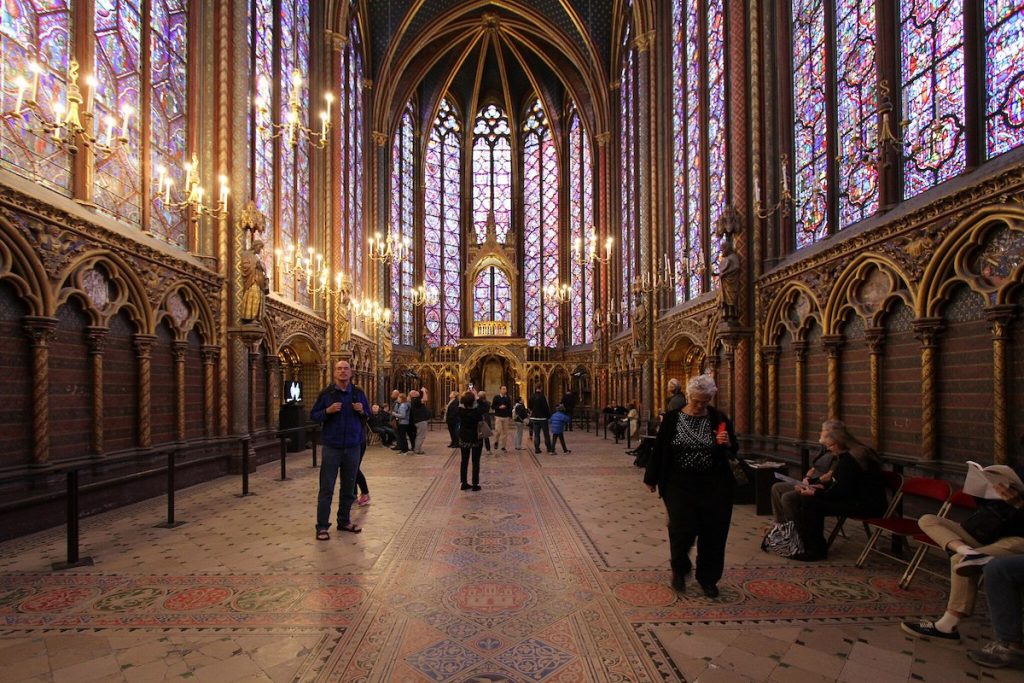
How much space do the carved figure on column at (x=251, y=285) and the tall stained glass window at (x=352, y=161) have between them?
317 inches

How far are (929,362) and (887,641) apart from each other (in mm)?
4160

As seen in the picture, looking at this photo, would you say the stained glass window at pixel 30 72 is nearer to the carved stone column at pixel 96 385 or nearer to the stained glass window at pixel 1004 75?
the carved stone column at pixel 96 385

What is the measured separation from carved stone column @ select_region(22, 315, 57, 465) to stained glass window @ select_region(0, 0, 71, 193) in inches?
72.2

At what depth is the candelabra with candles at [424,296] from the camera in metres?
30.1

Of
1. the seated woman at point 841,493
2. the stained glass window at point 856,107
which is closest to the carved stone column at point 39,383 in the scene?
the seated woman at point 841,493

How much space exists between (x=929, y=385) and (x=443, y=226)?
30003 millimetres

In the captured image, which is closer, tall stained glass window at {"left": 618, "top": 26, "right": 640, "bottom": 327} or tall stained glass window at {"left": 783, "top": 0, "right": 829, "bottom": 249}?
tall stained glass window at {"left": 783, "top": 0, "right": 829, "bottom": 249}

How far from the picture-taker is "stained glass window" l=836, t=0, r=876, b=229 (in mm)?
8672

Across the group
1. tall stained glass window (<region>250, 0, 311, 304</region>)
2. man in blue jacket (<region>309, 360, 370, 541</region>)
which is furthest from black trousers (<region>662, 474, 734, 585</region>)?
tall stained glass window (<region>250, 0, 311, 304</region>)

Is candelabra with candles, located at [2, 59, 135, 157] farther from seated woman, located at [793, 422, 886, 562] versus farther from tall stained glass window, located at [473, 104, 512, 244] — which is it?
tall stained glass window, located at [473, 104, 512, 244]

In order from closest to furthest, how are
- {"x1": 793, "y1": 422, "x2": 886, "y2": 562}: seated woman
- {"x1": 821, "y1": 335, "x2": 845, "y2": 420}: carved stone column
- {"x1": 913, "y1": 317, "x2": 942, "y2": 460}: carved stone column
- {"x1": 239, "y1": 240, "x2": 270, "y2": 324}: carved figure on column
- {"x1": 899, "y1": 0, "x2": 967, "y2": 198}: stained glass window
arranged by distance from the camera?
{"x1": 793, "y1": 422, "x2": 886, "y2": 562}: seated woman
{"x1": 913, "y1": 317, "x2": 942, "y2": 460}: carved stone column
{"x1": 899, "y1": 0, "x2": 967, "y2": 198}: stained glass window
{"x1": 821, "y1": 335, "x2": 845, "y2": 420}: carved stone column
{"x1": 239, "y1": 240, "x2": 270, "y2": 324}: carved figure on column

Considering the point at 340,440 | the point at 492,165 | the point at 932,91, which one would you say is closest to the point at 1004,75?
the point at 932,91

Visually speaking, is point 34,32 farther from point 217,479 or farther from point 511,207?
point 511,207

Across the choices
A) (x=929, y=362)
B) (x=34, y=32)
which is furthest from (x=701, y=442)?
(x=34, y=32)
